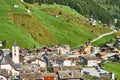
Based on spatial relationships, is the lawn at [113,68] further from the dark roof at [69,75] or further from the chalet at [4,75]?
the chalet at [4,75]

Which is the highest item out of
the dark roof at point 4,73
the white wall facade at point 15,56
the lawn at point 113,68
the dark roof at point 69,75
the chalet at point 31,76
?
the chalet at point 31,76

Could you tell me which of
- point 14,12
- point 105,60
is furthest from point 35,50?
point 14,12

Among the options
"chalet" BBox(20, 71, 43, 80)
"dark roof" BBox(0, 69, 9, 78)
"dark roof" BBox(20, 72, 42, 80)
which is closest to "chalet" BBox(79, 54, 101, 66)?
"dark roof" BBox(0, 69, 9, 78)

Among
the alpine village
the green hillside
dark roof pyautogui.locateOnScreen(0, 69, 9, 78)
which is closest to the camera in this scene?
dark roof pyautogui.locateOnScreen(0, 69, 9, 78)

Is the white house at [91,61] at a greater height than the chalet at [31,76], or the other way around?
the chalet at [31,76]

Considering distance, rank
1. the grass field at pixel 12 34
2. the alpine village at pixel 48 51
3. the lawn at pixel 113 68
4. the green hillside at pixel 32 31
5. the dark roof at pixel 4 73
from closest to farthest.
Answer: the dark roof at pixel 4 73 → the alpine village at pixel 48 51 → the lawn at pixel 113 68 → the grass field at pixel 12 34 → the green hillside at pixel 32 31

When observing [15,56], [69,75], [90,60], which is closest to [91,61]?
[90,60]

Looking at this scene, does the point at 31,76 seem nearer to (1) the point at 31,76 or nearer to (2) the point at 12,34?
(1) the point at 31,76

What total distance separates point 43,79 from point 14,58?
23.7m

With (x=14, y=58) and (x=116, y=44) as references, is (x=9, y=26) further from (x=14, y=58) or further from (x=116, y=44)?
(x=14, y=58)

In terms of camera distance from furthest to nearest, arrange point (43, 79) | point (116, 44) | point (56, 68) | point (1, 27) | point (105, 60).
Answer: point (116, 44)
point (1, 27)
point (105, 60)
point (56, 68)
point (43, 79)

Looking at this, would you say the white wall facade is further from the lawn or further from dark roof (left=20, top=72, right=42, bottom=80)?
the lawn

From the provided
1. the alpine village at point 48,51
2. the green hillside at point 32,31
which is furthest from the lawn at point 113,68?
the green hillside at point 32,31

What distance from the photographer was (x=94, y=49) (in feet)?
528
